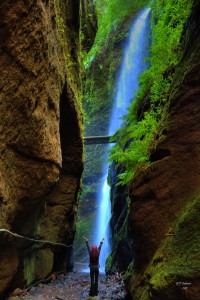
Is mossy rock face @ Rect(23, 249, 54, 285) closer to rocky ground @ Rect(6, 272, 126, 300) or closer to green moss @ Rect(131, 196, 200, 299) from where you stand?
rocky ground @ Rect(6, 272, 126, 300)

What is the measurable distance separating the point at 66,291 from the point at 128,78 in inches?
828

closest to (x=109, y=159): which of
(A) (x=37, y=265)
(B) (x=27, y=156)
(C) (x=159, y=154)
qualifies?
(C) (x=159, y=154)

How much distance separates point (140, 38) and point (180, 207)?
2407cm

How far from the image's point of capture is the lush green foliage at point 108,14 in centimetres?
2019

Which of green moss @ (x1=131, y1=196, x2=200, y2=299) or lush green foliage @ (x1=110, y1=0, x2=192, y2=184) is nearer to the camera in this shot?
green moss @ (x1=131, y1=196, x2=200, y2=299)

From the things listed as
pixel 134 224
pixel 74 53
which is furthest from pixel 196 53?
pixel 74 53

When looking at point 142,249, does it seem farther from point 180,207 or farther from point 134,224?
point 180,207

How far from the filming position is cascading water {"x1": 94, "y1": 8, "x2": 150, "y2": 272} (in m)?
26.0

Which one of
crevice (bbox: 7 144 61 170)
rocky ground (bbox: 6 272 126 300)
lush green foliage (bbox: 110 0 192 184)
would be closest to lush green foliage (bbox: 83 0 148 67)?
lush green foliage (bbox: 110 0 192 184)

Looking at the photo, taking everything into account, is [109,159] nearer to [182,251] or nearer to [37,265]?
[182,251]

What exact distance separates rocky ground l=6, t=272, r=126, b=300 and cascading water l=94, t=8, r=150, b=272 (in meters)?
13.8

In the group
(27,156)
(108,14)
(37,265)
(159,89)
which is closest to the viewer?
(27,156)

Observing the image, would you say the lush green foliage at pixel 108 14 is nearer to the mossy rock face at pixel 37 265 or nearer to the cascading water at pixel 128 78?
the cascading water at pixel 128 78

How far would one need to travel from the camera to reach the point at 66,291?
32.0ft
